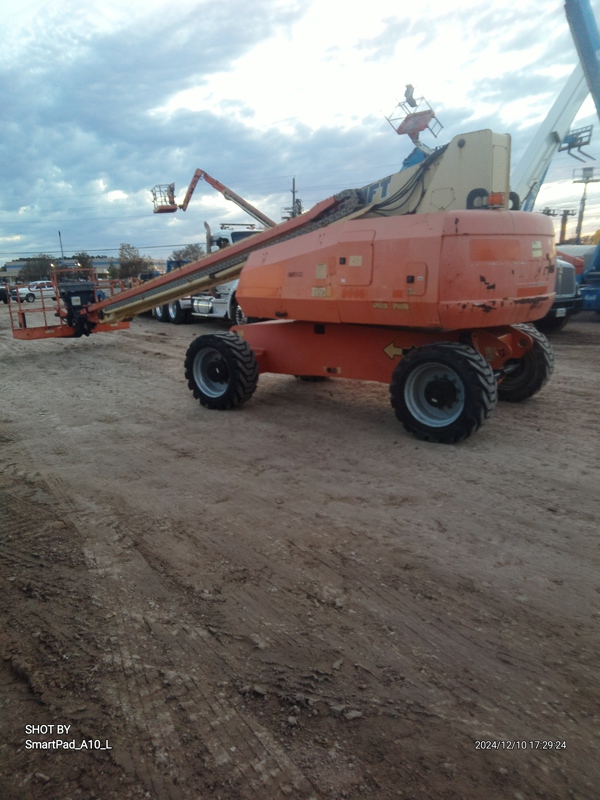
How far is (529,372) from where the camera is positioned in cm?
684

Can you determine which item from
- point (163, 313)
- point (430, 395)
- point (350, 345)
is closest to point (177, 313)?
point (163, 313)

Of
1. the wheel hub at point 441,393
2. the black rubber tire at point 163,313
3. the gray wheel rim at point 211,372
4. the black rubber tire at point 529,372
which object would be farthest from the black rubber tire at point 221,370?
the black rubber tire at point 163,313

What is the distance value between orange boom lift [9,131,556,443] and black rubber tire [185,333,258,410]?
0.06ft

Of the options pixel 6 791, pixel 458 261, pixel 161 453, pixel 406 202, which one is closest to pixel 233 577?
pixel 6 791

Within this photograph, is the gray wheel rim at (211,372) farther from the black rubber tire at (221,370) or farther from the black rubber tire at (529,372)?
the black rubber tire at (529,372)

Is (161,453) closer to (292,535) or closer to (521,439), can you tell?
(292,535)

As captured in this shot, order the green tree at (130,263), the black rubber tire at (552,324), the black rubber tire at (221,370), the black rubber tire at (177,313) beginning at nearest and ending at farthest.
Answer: the black rubber tire at (221,370) < the black rubber tire at (552,324) < the black rubber tire at (177,313) < the green tree at (130,263)

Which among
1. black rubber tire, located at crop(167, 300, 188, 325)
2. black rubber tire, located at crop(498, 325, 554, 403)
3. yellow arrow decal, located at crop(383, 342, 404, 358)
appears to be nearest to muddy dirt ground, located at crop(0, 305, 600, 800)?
yellow arrow decal, located at crop(383, 342, 404, 358)

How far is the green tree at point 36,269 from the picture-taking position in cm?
6819

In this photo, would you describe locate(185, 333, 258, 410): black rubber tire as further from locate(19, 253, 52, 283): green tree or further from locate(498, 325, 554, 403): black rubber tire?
locate(19, 253, 52, 283): green tree

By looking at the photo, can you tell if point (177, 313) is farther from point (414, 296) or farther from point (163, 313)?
point (414, 296)

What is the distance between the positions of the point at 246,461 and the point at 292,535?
1.61 meters

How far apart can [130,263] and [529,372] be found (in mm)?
43638

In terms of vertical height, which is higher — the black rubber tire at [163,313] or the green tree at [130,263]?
the green tree at [130,263]
